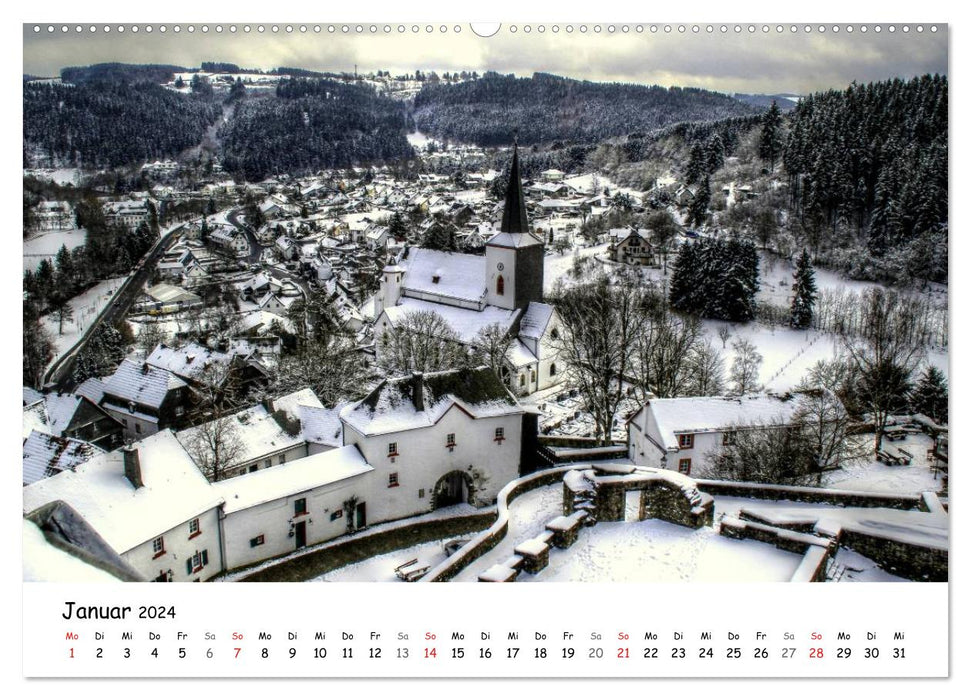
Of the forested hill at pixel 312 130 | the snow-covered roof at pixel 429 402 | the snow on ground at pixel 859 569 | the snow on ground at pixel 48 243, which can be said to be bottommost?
the snow-covered roof at pixel 429 402

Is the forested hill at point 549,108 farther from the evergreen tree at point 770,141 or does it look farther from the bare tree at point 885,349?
the evergreen tree at point 770,141

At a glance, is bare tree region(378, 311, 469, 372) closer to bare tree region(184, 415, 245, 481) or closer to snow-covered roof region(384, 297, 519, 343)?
snow-covered roof region(384, 297, 519, 343)

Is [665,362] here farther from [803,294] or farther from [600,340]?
[803,294]

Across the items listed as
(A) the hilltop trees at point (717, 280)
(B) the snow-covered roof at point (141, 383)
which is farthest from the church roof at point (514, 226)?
(B) the snow-covered roof at point (141, 383)

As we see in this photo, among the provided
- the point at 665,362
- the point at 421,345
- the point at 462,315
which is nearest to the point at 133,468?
the point at 421,345

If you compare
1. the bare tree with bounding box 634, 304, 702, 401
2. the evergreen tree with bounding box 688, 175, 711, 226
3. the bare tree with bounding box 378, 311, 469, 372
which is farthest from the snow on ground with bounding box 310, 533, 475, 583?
the evergreen tree with bounding box 688, 175, 711, 226

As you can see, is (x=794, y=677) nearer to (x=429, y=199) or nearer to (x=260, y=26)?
(x=260, y=26)

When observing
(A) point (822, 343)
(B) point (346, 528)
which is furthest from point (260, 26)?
(A) point (822, 343)
